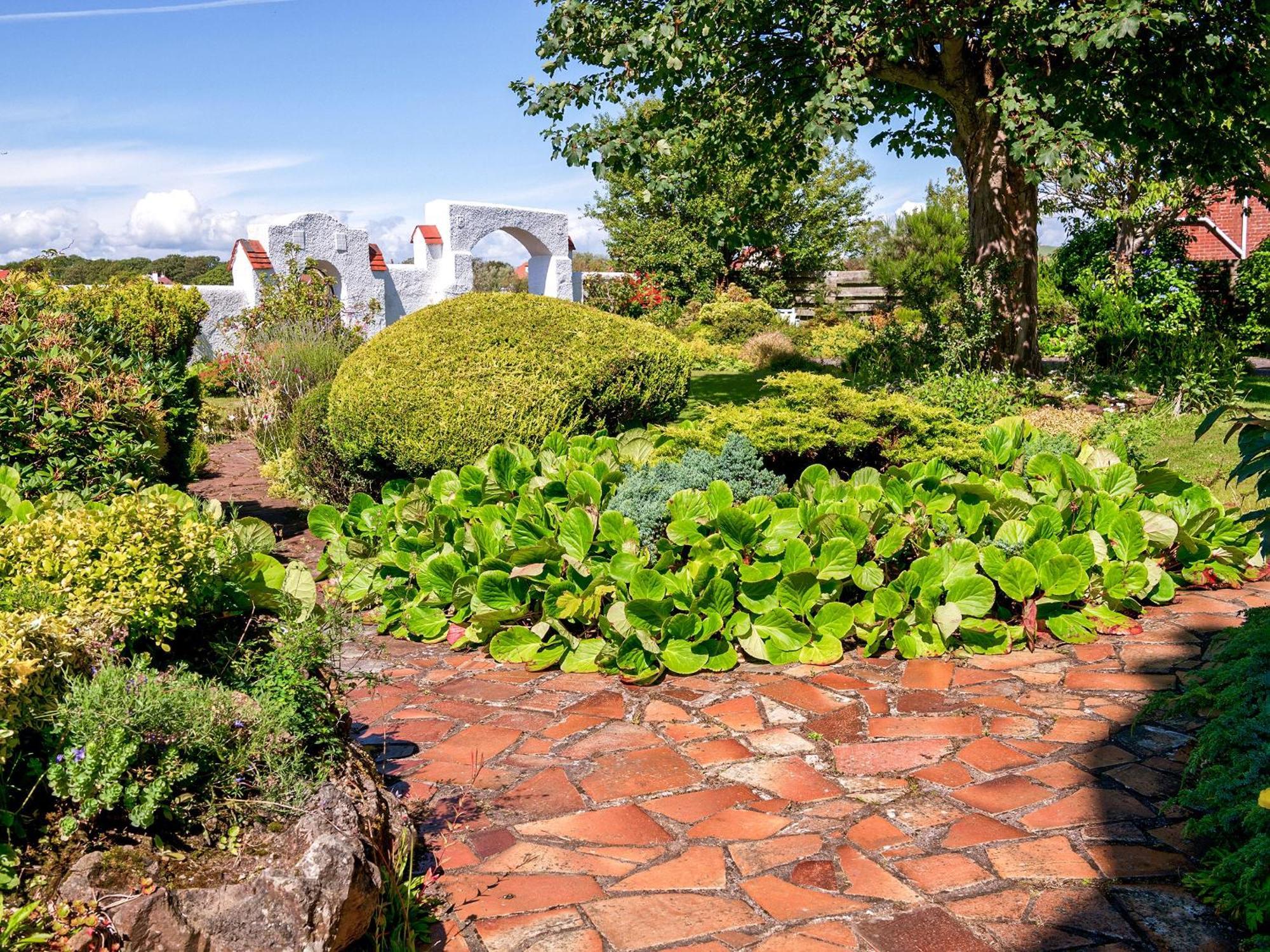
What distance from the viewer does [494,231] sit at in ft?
62.1

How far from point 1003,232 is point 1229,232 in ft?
66.9

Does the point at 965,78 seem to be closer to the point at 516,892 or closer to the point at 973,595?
the point at 973,595

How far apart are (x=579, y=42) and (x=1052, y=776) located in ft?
23.8

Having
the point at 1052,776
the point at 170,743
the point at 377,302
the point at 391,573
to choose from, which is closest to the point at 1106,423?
the point at 1052,776

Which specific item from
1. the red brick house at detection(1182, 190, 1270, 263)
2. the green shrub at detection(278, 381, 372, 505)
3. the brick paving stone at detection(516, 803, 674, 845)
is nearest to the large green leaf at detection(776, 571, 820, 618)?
the brick paving stone at detection(516, 803, 674, 845)

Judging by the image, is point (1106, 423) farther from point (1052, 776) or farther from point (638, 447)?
point (1052, 776)

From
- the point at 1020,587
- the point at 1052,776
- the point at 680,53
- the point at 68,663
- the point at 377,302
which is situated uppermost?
the point at 680,53

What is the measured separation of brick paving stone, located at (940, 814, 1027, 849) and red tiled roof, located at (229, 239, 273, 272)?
1526 cm

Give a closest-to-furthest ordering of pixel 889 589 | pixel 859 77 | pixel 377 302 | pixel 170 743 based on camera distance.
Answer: pixel 170 743 → pixel 889 589 → pixel 859 77 → pixel 377 302

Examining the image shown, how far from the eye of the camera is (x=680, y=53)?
7531mm

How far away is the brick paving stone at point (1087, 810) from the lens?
2.82m

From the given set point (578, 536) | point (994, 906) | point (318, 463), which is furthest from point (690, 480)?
point (318, 463)

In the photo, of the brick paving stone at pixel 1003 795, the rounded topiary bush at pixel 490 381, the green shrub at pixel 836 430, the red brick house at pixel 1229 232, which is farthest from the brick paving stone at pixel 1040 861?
the red brick house at pixel 1229 232

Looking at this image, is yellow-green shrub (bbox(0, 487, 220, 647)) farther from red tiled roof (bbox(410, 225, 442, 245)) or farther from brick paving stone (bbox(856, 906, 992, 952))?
red tiled roof (bbox(410, 225, 442, 245))
